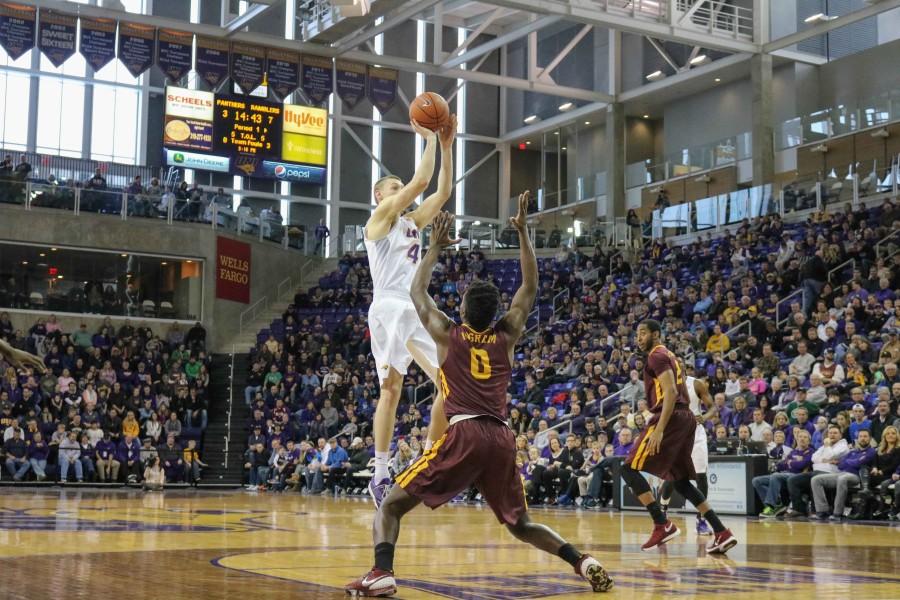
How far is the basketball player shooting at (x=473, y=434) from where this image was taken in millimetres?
5059

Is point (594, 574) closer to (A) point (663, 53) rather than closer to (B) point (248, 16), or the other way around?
(B) point (248, 16)

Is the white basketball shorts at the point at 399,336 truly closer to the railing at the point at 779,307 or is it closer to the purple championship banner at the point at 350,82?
the railing at the point at 779,307

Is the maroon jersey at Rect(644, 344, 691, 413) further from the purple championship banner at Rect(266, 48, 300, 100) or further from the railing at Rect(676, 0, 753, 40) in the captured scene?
the purple championship banner at Rect(266, 48, 300, 100)

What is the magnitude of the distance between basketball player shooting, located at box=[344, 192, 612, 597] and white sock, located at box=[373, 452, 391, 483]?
262 cm

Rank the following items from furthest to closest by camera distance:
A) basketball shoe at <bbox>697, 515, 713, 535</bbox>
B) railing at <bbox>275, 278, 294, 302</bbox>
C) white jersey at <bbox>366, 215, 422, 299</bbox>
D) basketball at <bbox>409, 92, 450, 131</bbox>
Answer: railing at <bbox>275, 278, 294, 302</bbox>, basketball shoe at <bbox>697, 515, 713, 535</bbox>, white jersey at <bbox>366, 215, 422, 299</bbox>, basketball at <bbox>409, 92, 450, 131</bbox>

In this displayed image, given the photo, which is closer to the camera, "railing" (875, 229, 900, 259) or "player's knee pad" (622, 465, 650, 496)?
"player's knee pad" (622, 465, 650, 496)

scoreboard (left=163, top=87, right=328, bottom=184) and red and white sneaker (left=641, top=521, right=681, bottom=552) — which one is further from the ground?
scoreboard (left=163, top=87, right=328, bottom=184)

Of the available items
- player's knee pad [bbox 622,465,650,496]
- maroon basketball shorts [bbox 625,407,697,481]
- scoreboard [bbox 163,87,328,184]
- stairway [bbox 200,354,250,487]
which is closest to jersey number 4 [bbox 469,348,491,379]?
maroon basketball shorts [bbox 625,407,697,481]

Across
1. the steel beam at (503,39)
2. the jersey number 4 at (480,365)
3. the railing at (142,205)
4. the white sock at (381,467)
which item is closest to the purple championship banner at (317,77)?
the railing at (142,205)

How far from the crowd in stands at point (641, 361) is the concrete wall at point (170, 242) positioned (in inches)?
56.9

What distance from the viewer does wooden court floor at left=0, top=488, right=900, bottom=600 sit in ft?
16.5

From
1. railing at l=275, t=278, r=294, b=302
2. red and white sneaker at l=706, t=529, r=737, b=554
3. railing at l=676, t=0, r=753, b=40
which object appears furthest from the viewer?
railing at l=275, t=278, r=294, b=302

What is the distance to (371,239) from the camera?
778 cm

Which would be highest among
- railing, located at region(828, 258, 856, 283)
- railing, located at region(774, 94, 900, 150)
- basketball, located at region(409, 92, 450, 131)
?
railing, located at region(774, 94, 900, 150)
